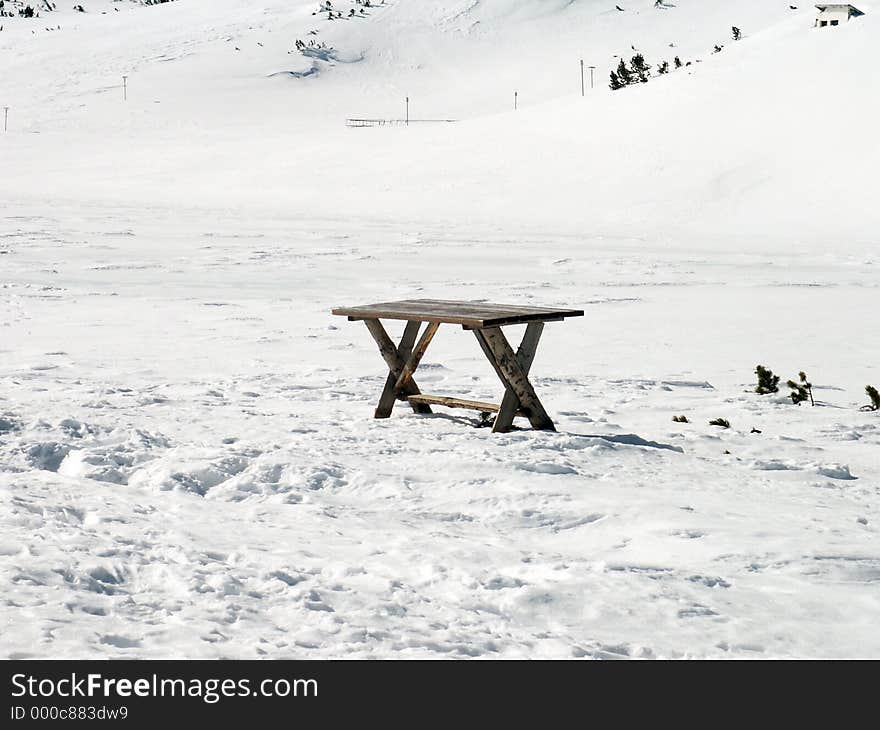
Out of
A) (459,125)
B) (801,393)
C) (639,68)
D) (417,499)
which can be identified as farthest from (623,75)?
(417,499)

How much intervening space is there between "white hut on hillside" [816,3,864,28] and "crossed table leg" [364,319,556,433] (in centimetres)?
3680

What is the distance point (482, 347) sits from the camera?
7.47 meters

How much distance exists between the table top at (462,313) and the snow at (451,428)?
2.10 ft

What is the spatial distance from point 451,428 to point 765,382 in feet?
8.10

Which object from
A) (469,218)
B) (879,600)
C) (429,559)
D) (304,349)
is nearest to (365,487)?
(429,559)

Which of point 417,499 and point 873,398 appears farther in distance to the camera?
point 873,398

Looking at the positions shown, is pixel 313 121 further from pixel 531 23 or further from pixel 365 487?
pixel 365 487

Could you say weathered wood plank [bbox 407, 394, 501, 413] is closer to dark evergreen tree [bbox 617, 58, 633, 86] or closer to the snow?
the snow

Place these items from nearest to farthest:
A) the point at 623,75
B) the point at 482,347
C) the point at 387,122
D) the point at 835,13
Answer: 1. the point at 482,347
2. the point at 835,13
3. the point at 623,75
4. the point at 387,122

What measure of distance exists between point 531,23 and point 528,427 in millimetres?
80588

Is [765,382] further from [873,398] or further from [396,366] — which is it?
[396,366]

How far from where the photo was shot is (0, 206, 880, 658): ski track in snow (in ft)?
14.4

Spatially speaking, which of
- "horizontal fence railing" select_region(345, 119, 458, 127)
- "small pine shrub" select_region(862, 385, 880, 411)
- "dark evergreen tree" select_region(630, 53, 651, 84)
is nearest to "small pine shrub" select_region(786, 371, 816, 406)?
"small pine shrub" select_region(862, 385, 880, 411)
